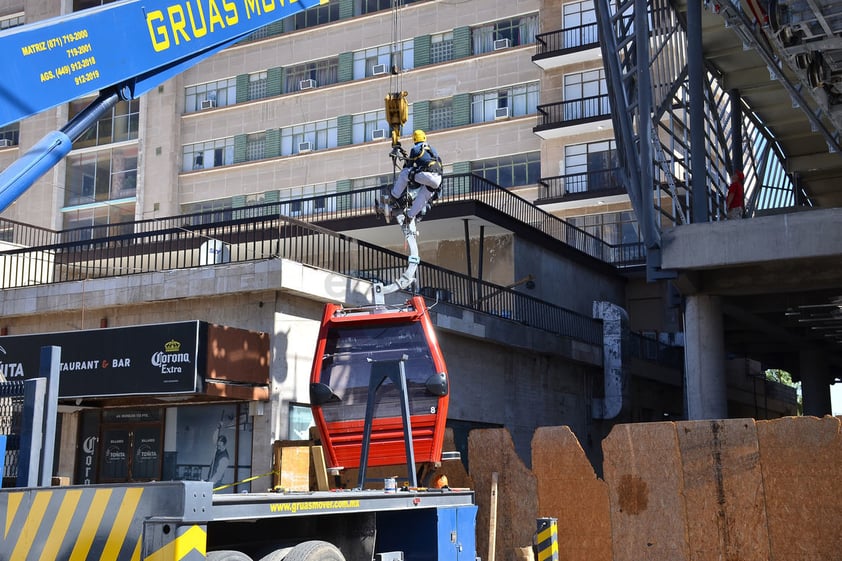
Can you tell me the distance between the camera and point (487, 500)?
47.0 feet

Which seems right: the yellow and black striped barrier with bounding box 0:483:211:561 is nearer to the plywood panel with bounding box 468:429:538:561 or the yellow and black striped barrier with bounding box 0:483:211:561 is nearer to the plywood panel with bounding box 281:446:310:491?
the plywood panel with bounding box 468:429:538:561

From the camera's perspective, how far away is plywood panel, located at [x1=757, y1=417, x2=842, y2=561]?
1123 centimetres

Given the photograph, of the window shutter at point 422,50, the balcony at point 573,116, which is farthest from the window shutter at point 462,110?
the balcony at point 573,116

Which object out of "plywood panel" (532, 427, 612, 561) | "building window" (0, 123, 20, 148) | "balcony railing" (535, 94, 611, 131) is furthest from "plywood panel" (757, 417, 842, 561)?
"building window" (0, 123, 20, 148)

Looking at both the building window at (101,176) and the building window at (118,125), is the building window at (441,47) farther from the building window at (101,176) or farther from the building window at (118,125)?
the building window at (101,176)

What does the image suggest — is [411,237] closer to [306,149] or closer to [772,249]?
[772,249]

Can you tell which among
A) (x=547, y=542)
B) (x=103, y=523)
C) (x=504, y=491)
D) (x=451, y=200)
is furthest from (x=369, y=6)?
(x=103, y=523)

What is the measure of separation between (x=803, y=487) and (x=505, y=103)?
40.0m

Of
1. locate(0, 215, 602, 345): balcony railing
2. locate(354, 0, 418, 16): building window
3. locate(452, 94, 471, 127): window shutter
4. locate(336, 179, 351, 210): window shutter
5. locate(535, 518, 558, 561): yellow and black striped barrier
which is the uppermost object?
locate(354, 0, 418, 16): building window

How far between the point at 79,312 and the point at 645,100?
43.9ft

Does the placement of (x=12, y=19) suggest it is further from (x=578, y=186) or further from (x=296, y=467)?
(x=296, y=467)

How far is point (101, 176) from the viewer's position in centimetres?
5925

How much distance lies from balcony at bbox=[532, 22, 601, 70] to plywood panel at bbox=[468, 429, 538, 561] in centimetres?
3574

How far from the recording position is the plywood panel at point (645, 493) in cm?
1207
